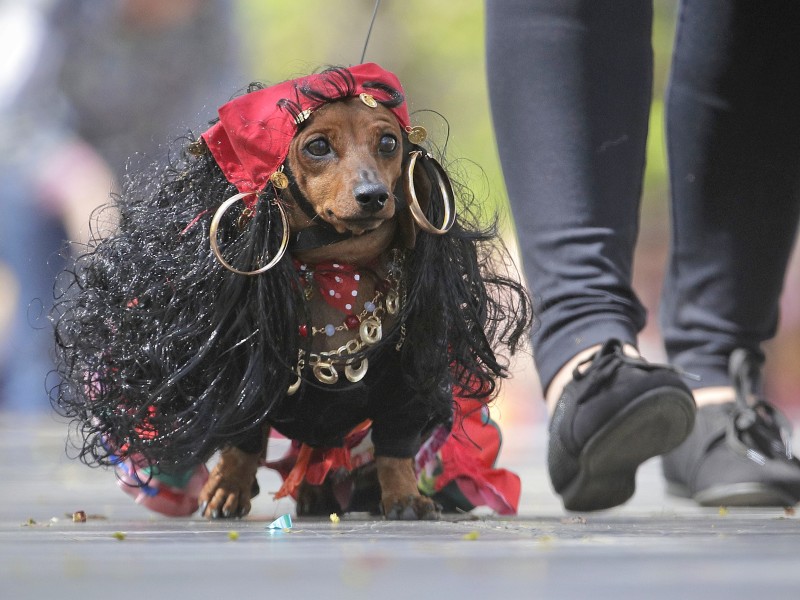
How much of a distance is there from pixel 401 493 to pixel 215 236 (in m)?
0.65

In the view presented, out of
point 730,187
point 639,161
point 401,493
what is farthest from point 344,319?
point 730,187

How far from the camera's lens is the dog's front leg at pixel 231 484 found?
292cm

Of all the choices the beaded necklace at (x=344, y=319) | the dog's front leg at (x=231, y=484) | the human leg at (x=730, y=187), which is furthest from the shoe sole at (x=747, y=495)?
the dog's front leg at (x=231, y=484)

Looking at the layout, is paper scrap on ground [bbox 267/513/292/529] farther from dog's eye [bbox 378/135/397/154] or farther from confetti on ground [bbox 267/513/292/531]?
dog's eye [bbox 378/135/397/154]

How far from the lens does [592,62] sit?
119 inches

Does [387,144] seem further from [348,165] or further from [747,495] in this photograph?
[747,495]

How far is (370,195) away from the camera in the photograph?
99.5 inches

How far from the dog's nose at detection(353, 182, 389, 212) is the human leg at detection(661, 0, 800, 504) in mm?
1110

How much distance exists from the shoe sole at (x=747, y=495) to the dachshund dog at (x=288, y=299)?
0.57 metres

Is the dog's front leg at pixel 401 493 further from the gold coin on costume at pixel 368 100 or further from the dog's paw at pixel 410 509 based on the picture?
the gold coin on costume at pixel 368 100

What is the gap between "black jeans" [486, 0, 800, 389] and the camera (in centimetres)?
302

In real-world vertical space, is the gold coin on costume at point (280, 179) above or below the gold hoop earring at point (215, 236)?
above

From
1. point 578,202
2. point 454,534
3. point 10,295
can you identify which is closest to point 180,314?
point 454,534

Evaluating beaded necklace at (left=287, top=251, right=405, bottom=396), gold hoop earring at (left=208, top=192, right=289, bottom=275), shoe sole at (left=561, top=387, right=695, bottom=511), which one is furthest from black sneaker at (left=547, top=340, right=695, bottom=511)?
gold hoop earring at (left=208, top=192, right=289, bottom=275)
